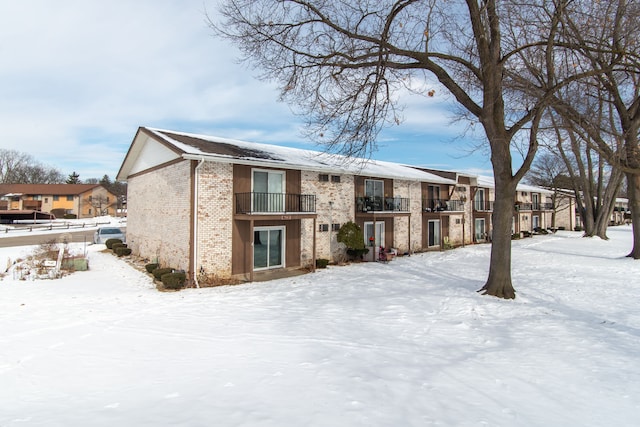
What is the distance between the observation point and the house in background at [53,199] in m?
56.8

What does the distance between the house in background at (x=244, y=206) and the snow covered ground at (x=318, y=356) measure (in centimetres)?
224

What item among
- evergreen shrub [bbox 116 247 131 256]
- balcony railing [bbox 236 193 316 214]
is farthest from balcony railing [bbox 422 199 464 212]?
evergreen shrub [bbox 116 247 131 256]

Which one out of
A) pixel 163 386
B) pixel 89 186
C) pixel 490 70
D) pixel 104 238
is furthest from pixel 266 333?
pixel 89 186

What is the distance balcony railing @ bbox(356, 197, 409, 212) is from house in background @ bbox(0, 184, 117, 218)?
56.1 metres

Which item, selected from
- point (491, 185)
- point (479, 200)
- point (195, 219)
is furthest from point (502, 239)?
point (491, 185)

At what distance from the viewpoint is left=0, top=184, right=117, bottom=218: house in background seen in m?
56.8

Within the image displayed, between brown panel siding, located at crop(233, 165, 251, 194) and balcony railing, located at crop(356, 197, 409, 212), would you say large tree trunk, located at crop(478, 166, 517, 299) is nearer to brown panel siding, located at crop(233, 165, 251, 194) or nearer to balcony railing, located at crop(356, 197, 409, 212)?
balcony railing, located at crop(356, 197, 409, 212)

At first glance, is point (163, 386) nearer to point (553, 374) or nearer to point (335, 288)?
point (553, 374)

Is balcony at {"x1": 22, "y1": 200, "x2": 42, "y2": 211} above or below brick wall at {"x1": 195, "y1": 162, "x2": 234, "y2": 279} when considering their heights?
above

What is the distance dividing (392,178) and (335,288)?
10.4m

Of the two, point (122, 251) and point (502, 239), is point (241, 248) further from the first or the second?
point (122, 251)

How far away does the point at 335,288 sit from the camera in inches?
448

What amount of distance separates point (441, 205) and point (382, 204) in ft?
20.6

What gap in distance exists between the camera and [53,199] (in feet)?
193
